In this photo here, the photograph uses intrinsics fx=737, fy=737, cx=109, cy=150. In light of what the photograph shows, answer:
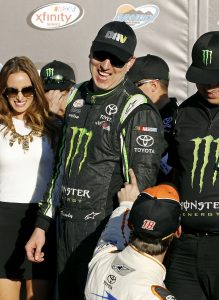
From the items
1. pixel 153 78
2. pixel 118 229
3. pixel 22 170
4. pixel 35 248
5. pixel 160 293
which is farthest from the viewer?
pixel 153 78

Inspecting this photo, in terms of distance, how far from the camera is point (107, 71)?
343 cm

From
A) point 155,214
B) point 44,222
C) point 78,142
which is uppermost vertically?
point 78,142

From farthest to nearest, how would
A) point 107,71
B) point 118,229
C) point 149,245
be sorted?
point 107,71 < point 118,229 < point 149,245

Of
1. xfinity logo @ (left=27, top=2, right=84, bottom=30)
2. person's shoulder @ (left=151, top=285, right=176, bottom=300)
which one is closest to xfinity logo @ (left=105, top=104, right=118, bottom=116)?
person's shoulder @ (left=151, top=285, right=176, bottom=300)

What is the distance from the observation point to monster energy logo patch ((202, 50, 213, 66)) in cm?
343

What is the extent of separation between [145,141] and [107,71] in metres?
0.38

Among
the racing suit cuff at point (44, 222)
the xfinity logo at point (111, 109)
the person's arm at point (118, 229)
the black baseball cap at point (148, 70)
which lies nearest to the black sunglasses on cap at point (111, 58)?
the xfinity logo at point (111, 109)

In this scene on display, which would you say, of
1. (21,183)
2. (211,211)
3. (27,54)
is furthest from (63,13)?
(211,211)

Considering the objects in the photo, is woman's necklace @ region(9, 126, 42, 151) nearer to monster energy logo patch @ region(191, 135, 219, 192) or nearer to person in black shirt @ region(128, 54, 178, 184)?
person in black shirt @ region(128, 54, 178, 184)

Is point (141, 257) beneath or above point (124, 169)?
beneath

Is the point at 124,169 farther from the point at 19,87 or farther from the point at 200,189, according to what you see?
the point at 19,87

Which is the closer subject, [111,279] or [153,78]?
[111,279]

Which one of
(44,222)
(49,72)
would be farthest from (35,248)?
(49,72)

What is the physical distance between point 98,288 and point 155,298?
0.98 feet
